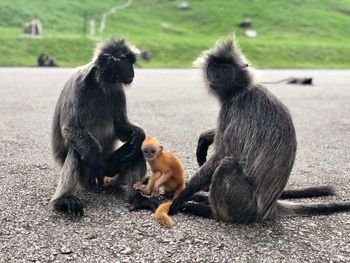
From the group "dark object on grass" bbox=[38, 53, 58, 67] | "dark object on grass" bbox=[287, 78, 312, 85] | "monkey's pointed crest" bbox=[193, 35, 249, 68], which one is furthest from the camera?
"dark object on grass" bbox=[38, 53, 58, 67]

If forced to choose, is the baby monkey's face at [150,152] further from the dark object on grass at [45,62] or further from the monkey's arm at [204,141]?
the dark object on grass at [45,62]

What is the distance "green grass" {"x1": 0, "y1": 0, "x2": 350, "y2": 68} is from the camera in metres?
24.8

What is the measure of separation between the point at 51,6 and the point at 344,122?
3267 cm

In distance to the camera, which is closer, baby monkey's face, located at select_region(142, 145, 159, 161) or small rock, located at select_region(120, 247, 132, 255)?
small rock, located at select_region(120, 247, 132, 255)

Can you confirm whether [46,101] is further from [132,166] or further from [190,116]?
[132,166]

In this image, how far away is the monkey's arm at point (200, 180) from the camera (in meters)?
3.98

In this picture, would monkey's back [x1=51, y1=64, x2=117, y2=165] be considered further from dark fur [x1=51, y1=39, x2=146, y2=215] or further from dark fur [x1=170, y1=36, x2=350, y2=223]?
dark fur [x1=170, y1=36, x2=350, y2=223]

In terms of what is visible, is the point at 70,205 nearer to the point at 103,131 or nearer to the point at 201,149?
the point at 103,131

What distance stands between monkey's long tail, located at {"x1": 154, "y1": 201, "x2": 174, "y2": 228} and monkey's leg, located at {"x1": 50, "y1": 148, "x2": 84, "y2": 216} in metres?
0.63

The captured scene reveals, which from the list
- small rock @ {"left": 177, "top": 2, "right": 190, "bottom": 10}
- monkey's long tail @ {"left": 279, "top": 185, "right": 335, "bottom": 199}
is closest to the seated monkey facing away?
monkey's long tail @ {"left": 279, "top": 185, "right": 335, "bottom": 199}

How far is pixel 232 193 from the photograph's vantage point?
381cm

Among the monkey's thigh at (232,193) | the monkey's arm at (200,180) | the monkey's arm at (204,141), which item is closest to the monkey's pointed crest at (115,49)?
the monkey's arm at (204,141)

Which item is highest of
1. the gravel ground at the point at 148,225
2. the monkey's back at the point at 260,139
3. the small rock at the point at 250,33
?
the small rock at the point at 250,33

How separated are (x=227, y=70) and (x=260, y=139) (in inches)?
26.6
